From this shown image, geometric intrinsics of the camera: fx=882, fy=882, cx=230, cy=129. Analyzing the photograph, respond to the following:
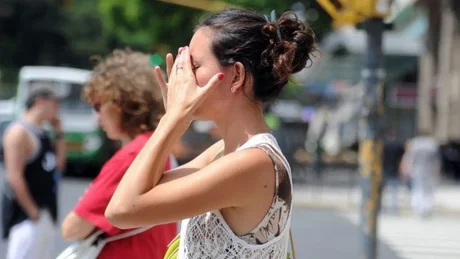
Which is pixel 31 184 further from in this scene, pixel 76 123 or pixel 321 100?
pixel 321 100

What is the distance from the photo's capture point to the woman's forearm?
89.7 inches

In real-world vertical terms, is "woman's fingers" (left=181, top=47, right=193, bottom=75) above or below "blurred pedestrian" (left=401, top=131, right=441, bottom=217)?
above

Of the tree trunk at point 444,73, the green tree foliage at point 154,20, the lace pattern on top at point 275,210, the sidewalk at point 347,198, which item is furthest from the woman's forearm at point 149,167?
the tree trunk at point 444,73

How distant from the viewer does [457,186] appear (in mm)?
27984

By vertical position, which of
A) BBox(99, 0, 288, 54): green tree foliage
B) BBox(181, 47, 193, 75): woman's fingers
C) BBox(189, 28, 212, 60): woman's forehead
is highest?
BBox(189, 28, 212, 60): woman's forehead

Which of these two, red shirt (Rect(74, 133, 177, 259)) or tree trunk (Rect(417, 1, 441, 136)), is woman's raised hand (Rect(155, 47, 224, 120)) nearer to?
red shirt (Rect(74, 133, 177, 259))

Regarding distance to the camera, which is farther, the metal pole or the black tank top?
the metal pole

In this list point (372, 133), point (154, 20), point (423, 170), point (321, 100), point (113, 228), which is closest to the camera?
point (113, 228)

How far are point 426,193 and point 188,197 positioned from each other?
612 inches

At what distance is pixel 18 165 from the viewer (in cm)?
575

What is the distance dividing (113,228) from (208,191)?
130cm

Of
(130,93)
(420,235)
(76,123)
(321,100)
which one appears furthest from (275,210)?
(321,100)

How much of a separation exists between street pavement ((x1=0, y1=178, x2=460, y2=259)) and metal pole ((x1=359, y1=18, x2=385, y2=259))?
366cm

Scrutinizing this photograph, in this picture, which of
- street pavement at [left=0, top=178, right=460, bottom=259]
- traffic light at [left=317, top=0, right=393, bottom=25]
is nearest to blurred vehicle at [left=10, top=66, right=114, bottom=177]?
street pavement at [left=0, top=178, right=460, bottom=259]
